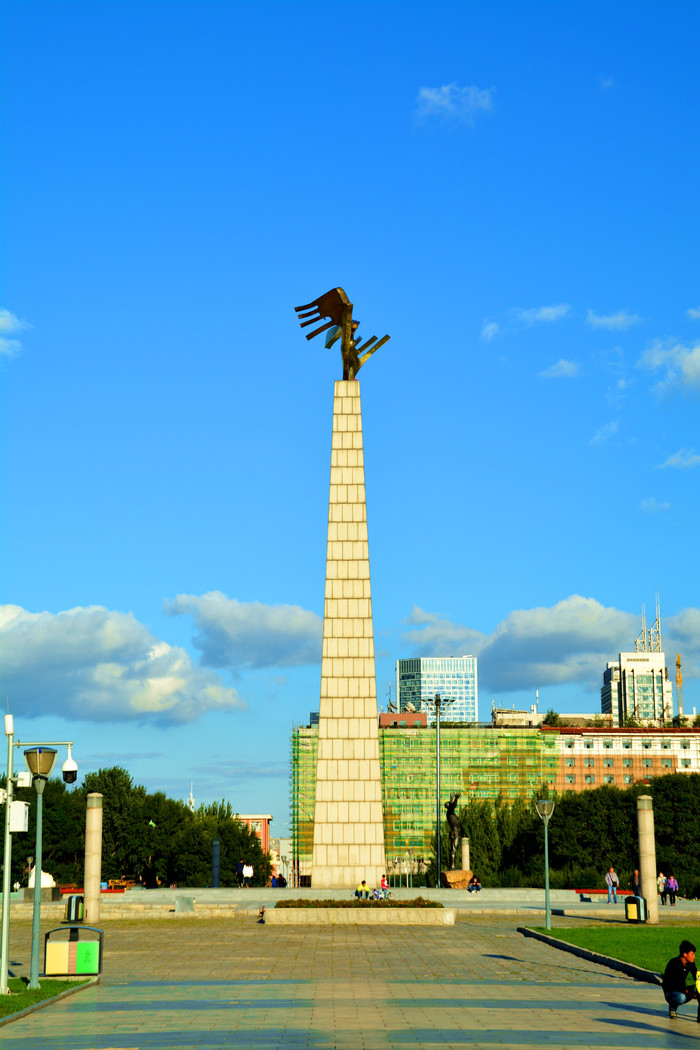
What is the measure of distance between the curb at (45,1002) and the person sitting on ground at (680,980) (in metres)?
9.51

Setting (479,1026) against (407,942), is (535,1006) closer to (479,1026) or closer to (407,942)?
(479,1026)

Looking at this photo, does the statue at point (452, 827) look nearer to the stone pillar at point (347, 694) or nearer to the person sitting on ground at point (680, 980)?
the stone pillar at point (347, 694)

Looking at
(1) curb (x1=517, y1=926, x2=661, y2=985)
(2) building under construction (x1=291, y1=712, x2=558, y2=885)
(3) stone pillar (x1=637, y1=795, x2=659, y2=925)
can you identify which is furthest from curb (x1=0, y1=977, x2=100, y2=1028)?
(2) building under construction (x1=291, y1=712, x2=558, y2=885)

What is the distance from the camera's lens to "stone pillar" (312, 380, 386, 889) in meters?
45.7

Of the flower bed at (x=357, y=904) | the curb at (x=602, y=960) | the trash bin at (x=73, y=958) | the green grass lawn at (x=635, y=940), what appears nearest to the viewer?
the curb at (x=602, y=960)

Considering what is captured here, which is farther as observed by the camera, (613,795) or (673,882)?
(613,795)

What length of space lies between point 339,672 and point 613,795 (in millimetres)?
35320

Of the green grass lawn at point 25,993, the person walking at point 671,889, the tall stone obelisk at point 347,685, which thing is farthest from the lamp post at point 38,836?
the person walking at point 671,889

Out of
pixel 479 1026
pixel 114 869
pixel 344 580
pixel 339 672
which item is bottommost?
pixel 114 869

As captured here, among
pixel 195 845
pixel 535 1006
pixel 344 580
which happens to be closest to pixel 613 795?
pixel 195 845

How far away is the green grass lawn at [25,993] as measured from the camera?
16.7 metres

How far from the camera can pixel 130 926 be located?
35031 millimetres

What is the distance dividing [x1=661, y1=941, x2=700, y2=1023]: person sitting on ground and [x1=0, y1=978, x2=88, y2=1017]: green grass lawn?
9.64 m

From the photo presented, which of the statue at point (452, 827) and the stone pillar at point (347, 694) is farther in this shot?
the statue at point (452, 827)
